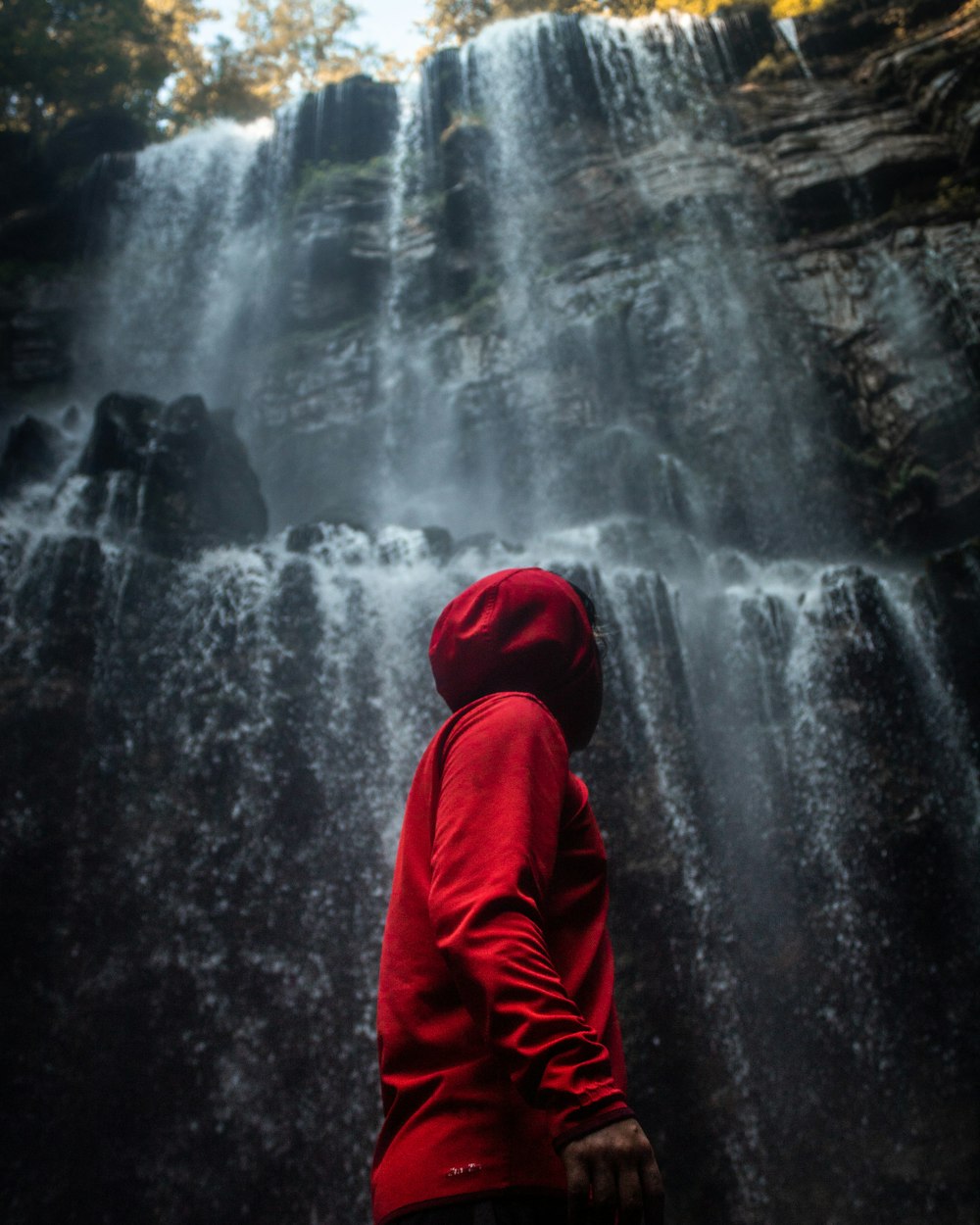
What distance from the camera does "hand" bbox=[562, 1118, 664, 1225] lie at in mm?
991

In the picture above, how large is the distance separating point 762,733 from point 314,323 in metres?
10.2

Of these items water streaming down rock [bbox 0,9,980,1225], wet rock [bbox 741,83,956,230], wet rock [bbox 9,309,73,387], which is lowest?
water streaming down rock [bbox 0,9,980,1225]

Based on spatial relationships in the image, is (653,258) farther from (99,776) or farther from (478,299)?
(99,776)

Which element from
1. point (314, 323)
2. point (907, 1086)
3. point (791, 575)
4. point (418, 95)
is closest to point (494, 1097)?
point (907, 1086)

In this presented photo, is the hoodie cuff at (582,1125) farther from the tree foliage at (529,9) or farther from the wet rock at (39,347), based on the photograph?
the tree foliage at (529,9)

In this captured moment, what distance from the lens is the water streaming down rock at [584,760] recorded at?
214 inches

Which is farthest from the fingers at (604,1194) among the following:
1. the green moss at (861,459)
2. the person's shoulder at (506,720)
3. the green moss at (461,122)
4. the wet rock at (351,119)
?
the wet rock at (351,119)

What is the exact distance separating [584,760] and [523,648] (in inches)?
210

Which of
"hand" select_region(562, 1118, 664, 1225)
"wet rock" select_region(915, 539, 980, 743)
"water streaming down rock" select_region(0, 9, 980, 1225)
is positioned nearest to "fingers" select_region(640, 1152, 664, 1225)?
"hand" select_region(562, 1118, 664, 1225)

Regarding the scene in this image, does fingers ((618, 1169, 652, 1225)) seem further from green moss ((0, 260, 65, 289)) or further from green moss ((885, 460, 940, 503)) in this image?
green moss ((0, 260, 65, 289))

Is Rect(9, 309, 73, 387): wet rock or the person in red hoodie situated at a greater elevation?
the person in red hoodie

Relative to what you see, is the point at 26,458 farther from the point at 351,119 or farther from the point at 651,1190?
the point at 651,1190

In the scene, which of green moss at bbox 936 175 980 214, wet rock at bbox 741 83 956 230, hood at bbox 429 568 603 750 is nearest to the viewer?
hood at bbox 429 568 603 750

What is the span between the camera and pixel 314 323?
13.4 m
